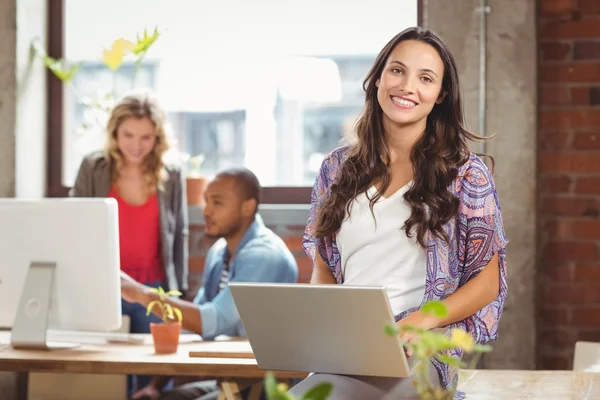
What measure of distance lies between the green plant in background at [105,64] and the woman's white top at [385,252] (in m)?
2.19

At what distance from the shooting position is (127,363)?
2.70 meters

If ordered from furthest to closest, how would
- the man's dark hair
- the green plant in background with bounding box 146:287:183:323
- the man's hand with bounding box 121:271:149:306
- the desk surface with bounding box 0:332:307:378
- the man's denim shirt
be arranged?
the man's dark hair → the man's denim shirt → the man's hand with bounding box 121:271:149:306 → the green plant in background with bounding box 146:287:183:323 → the desk surface with bounding box 0:332:307:378

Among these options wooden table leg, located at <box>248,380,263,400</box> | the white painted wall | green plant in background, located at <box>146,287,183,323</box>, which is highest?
the white painted wall

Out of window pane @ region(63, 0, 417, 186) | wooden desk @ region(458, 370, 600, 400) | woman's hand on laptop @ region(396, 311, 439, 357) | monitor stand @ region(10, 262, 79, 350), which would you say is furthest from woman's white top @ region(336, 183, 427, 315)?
window pane @ region(63, 0, 417, 186)

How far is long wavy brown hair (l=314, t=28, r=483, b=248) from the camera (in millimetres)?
2221

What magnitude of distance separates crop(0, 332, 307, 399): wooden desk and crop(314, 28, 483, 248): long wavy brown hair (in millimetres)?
533

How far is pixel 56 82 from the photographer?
4500 mm

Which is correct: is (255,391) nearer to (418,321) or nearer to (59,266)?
(59,266)

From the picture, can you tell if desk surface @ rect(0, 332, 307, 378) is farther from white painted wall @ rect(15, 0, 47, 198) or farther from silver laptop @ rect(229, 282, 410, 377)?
white painted wall @ rect(15, 0, 47, 198)

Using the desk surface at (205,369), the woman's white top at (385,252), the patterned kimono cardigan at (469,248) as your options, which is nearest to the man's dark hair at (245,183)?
the desk surface at (205,369)

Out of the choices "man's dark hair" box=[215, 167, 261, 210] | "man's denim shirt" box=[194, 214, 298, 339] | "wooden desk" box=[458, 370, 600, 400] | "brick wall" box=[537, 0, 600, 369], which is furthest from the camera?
"brick wall" box=[537, 0, 600, 369]

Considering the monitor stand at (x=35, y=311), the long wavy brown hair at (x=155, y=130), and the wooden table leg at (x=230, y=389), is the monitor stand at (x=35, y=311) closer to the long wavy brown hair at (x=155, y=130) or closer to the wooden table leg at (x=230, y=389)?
the wooden table leg at (x=230, y=389)

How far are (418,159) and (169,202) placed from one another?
6.45 ft

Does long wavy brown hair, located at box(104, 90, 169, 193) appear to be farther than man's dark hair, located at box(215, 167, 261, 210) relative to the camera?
Yes
